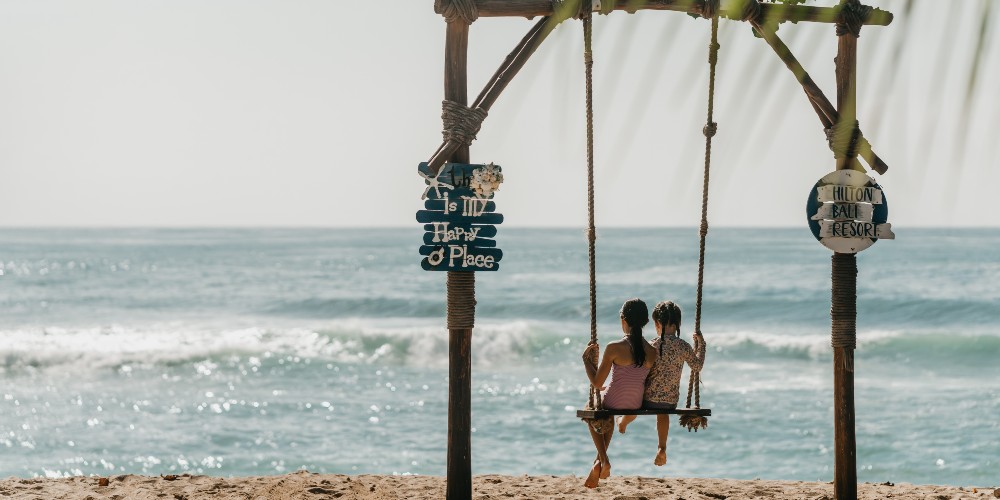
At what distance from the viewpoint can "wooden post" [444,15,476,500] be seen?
18.1ft

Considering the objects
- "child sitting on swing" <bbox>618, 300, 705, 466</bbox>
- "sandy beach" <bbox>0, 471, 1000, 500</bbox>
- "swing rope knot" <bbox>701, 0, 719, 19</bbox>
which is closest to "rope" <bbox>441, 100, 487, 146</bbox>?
"child sitting on swing" <bbox>618, 300, 705, 466</bbox>

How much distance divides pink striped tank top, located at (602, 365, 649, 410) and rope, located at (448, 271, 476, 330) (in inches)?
28.3

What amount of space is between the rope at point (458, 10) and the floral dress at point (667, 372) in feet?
5.83

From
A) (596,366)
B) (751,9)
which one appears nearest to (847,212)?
(596,366)

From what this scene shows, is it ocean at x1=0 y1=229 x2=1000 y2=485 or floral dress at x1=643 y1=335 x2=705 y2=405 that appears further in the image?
ocean at x1=0 y1=229 x2=1000 y2=485

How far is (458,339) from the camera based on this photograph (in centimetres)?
563

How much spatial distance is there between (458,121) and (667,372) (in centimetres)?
153

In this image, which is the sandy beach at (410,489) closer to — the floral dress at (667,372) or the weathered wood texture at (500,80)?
the floral dress at (667,372)

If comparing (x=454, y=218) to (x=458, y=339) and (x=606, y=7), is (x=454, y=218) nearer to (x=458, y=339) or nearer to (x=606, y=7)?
(x=458, y=339)

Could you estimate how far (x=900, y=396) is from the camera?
14.2 metres

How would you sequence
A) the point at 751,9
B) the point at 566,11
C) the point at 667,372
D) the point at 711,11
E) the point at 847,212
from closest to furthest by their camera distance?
1. the point at 566,11
2. the point at 751,9
3. the point at 711,11
4. the point at 667,372
5. the point at 847,212

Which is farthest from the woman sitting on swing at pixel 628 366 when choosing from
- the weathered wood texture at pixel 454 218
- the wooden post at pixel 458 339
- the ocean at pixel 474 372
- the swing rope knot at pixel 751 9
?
the ocean at pixel 474 372

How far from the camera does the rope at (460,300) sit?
5555 millimetres

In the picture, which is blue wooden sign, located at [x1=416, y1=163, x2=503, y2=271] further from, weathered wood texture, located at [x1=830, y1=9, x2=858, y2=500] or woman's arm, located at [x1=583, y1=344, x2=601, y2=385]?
weathered wood texture, located at [x1=830, y1=9, x2=858, y2=500]
